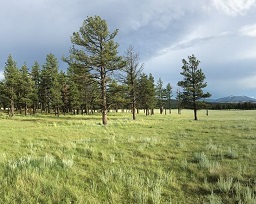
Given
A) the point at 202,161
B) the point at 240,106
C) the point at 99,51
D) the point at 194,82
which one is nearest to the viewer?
the point at 202,161

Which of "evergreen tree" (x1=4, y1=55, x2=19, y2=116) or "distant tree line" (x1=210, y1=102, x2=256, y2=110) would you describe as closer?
"evergreen tree" (x1=4, y1=55, x2=19, y2=116)

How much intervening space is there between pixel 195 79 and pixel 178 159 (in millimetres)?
43515

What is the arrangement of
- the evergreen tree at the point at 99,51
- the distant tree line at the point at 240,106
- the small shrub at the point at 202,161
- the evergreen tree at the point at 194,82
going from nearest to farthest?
1. the small shrub at the point at 202,161
2. the evergreen tree at the point at 99,51
3. the evergreen tree at the point at 194,82
4. the distant tree line at the point at 240,106

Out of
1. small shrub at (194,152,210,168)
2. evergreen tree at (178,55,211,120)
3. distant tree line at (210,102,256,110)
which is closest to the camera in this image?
small shrub at (194,152,210,168)

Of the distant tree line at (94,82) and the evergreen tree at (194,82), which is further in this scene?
the evergreen tree at (194,82)

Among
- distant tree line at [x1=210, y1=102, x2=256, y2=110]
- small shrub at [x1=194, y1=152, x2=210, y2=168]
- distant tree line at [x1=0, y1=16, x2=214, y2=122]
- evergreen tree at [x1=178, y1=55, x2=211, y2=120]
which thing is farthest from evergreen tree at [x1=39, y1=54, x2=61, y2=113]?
distant tree line at [x1=210, y1=102, x2=256, y2=110]

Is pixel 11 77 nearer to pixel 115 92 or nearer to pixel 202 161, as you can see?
pixel 115 92

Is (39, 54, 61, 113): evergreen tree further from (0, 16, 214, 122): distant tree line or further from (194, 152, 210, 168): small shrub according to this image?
(194, 152, 210, 168): small shrub

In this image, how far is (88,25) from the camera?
2730 cm

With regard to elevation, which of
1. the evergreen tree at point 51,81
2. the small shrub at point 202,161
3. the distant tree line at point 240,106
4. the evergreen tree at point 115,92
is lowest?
the small shrub at point 202,161

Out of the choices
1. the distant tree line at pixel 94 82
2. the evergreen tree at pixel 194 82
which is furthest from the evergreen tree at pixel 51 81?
the evergreen tree at pixel 194 82

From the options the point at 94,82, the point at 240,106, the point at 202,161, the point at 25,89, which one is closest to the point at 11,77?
the point at 25,89

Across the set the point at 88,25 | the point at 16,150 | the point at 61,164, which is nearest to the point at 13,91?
the point at 88,25

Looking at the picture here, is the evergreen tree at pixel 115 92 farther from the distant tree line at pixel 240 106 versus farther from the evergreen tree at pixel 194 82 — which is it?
the distant tree line at pixel 240 106
